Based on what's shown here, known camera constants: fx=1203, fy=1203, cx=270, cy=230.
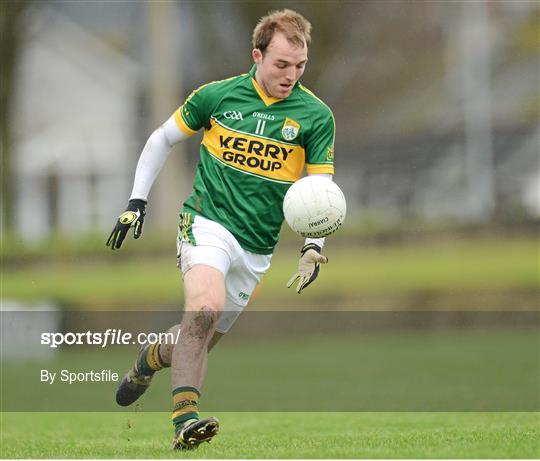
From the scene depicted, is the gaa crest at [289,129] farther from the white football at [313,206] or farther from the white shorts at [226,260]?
the white shorts at [226,260]

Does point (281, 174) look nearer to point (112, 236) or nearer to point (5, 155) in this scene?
point (112, 236)

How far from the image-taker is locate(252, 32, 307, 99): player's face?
644 centimetres

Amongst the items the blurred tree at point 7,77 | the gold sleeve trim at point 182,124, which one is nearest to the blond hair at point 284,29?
the gold sleeve trim at point 182,124

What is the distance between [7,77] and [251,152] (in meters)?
14.1

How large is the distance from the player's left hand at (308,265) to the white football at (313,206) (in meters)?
0.11

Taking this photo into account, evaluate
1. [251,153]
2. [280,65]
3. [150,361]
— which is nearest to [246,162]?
[251,153]

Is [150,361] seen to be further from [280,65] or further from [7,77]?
[7,77]

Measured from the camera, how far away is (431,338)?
16.2 meters

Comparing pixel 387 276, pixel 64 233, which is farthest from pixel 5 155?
pixel 387 276

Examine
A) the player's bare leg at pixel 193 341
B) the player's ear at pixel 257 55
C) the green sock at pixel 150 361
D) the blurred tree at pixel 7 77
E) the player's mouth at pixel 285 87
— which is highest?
the blurred tree at pixel 7 77

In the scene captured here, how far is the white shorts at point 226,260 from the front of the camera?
6367 millimetres

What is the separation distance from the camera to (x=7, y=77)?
1994 cm

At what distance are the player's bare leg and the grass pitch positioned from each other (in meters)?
0.19

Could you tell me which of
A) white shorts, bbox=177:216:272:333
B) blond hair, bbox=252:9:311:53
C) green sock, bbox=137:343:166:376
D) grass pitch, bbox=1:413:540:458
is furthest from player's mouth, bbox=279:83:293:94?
grass pitch, bbox=1:413:540:458
